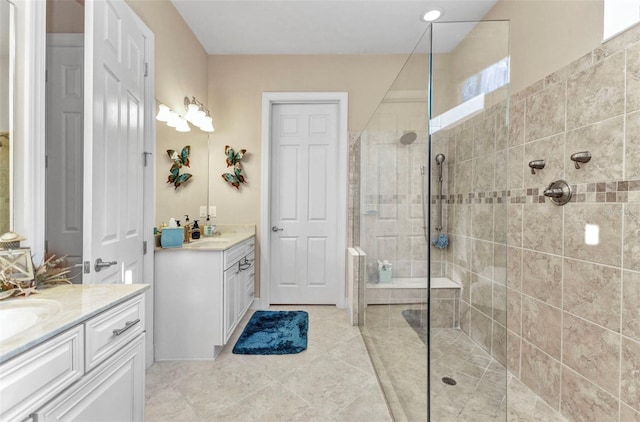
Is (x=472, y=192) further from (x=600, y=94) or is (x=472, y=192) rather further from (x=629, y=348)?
(x=629, y=348)

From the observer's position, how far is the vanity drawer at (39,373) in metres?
0.66

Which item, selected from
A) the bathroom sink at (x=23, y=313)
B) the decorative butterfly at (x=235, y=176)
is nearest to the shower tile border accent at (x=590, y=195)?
the bathroom sink at (x=23, y=313)

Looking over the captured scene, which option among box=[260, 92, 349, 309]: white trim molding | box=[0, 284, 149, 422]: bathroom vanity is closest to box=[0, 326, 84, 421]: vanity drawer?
box=[0, 284, 149, 422]: bathroom vanity

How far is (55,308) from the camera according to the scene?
3.09 ft

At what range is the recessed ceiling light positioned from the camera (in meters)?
2.49

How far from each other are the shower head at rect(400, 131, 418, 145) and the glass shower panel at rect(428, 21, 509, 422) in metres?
0.16

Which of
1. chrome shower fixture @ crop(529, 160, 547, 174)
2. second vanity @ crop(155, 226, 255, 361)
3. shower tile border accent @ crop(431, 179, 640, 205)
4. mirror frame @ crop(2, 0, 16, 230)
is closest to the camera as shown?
mirror frame @ crop(2, 0, 16, 230)

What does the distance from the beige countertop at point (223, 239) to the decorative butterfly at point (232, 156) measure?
2.25 ft

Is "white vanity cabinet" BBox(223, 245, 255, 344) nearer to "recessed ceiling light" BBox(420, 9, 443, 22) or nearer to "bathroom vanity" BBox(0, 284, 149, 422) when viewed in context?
"bathroom vanity" BBox(0, 284, 149, 422)

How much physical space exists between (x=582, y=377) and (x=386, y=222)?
1.25m

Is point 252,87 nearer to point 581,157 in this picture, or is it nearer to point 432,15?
point 432,15

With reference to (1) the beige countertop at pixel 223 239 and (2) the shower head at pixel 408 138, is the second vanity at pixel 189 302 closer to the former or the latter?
(1) the beige countertop at pixel 223 239

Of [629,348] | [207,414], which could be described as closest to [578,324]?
[629,348]

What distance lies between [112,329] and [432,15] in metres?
3.14
